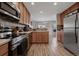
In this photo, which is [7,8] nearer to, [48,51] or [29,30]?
[48,51]

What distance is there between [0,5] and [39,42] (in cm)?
568

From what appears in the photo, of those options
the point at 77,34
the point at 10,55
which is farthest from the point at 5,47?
the point at 77,34

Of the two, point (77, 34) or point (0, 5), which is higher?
point (0, 5)

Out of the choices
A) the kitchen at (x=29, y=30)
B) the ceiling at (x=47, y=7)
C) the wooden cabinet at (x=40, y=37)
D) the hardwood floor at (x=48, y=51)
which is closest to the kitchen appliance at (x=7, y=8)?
the kitchen at (x=29, y=30)

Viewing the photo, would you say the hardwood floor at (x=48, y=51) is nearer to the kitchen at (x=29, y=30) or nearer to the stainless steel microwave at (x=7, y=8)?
the kitchen at (x=29, y=30)

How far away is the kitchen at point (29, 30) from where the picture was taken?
279 centimetres

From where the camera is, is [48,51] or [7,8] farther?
[48,51]

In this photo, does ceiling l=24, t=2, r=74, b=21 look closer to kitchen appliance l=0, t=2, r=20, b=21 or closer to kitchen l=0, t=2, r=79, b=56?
kitchen l=0, t=2, r=79, b=56

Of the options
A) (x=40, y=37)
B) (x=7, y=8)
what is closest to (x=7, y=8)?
(x=7, y=8)

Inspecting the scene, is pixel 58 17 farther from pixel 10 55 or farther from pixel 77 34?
pixel 10 55

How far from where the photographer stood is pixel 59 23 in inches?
376

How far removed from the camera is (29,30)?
8664mm

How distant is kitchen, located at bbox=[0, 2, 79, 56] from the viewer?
2.79m

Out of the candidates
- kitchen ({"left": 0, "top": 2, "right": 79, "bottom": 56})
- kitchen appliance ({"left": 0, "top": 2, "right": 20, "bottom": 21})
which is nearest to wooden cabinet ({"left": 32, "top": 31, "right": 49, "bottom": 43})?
kitchen ({"left": 0, "top": 2, "right": 79, "bottom": 56})
